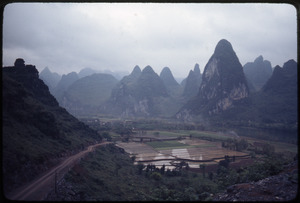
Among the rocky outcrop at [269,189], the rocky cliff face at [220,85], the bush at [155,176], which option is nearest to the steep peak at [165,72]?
the rocky cliff face at [220,85]

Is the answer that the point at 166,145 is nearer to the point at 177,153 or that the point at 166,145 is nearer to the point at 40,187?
the point at 177,153

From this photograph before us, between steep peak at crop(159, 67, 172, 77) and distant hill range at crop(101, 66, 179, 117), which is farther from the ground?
steep peak at crop(159, 67, 172, 77)

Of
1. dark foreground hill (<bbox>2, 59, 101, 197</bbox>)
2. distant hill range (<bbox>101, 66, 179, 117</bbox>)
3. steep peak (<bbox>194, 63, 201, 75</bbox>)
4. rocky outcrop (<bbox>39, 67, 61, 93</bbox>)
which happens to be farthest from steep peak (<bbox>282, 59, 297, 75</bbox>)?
rocky outcrop (<bbox>39, 67, 61, 93</bbox>)

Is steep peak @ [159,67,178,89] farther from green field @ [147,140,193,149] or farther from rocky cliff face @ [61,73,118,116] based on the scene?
green field @ [147,140,193,149]

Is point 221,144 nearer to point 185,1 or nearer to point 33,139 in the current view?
Result: point 33,139

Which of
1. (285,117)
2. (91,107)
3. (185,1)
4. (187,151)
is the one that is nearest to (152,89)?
(91,107)

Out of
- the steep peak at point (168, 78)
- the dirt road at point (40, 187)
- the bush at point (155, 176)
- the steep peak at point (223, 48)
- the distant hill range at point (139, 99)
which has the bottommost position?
the bush at point (155, 176)

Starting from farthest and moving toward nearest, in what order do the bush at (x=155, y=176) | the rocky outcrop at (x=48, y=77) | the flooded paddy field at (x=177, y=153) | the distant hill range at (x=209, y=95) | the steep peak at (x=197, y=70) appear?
the rocky outcrop at (x=48, y=77) → the steep peak at (x=197, y=70) → the distant hill range at (x=209, y=95) → the flooded paddy field at (x=177, y=153) → the bush at (x=155, y=176)

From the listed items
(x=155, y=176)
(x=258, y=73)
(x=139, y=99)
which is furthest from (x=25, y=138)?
(x=258, y=73)

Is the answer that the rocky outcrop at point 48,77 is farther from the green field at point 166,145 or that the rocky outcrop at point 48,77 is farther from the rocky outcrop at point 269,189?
the rocky outcrop at point 269,189
